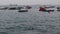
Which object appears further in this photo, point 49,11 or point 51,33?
point 49,11

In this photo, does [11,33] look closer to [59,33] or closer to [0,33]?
[0,33]

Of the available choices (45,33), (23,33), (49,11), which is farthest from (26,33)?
(49,11)

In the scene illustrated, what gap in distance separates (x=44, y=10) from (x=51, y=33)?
75.7 metres

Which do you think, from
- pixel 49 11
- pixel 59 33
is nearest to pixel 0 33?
pixel 59 33

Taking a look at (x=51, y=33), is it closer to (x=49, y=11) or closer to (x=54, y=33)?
(x=54, y=33)

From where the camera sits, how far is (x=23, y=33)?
149ft

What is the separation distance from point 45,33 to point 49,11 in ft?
244

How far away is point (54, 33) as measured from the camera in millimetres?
43875

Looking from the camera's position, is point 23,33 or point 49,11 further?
point 49,11

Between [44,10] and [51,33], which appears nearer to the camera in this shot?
[51,33]

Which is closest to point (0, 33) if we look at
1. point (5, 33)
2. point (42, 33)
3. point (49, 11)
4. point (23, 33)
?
point (5, 33)

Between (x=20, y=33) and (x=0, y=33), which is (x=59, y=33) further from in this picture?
(x=0, y=33)

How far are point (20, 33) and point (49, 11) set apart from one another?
7442 cm

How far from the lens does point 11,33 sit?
45.4 meters
